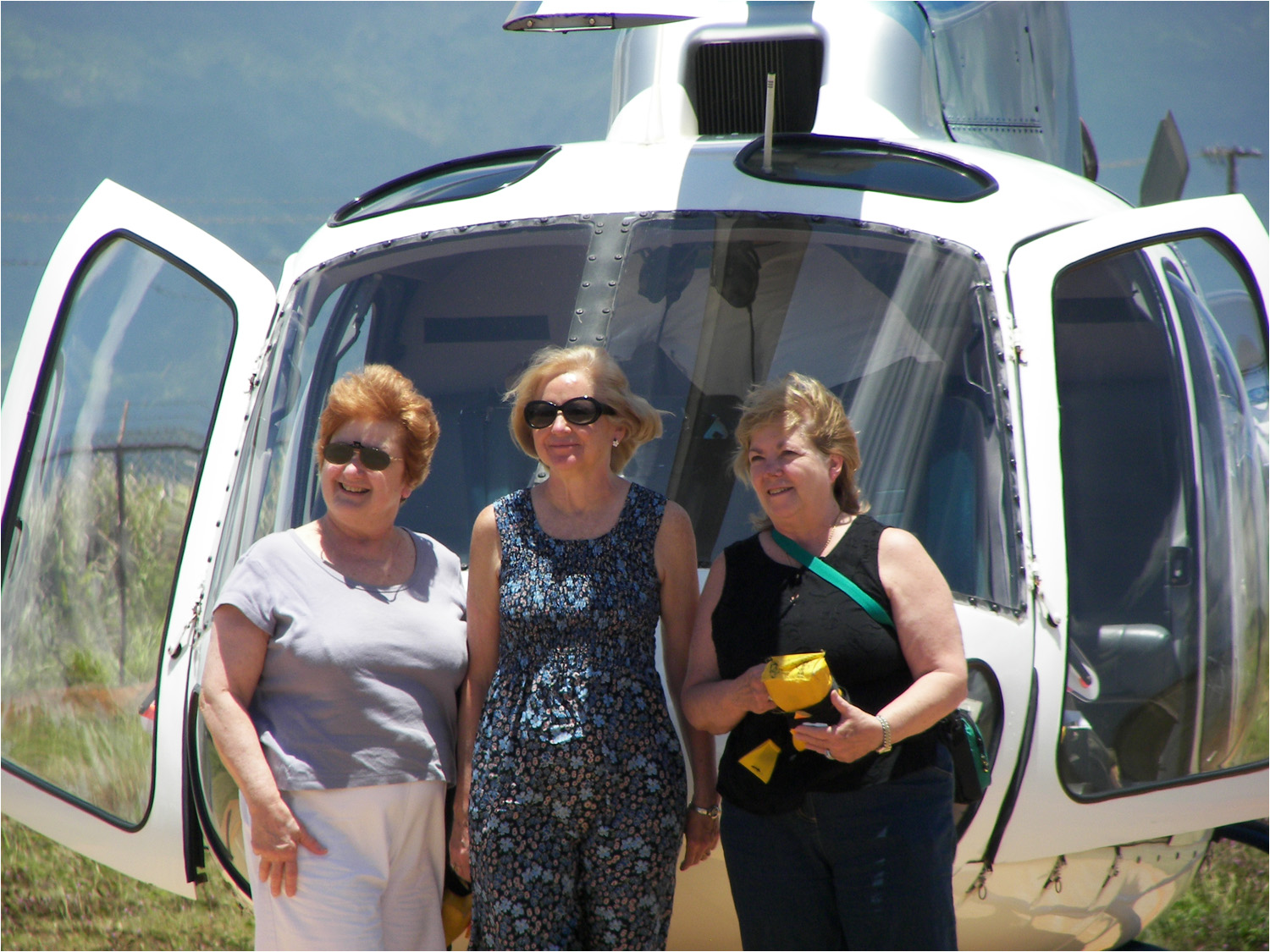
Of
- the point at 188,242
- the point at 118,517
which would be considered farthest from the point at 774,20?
the point at 118,517

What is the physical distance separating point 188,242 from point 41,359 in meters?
0.49

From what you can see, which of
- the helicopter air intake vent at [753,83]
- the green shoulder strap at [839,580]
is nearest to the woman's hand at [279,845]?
the green shoulder strap at [839,580]

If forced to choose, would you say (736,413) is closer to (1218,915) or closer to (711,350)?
(711,350)

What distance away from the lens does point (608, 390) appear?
2410 millimetres

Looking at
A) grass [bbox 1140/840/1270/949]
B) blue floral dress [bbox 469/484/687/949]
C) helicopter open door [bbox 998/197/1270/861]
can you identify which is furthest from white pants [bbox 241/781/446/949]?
grass [bbox 1140/840/1270/949]

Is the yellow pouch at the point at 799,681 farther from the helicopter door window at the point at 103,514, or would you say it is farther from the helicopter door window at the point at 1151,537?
the helicopter door window at the point at 103,514

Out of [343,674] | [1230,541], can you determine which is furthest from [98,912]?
[1230,541]

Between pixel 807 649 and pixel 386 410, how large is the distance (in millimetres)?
934

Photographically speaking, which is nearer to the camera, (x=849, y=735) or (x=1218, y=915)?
(x=849, y=735)

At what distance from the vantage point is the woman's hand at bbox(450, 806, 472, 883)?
2396 millimetres

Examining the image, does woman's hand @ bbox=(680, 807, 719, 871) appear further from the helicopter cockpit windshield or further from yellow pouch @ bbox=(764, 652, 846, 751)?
the helicopter cockpit windshield

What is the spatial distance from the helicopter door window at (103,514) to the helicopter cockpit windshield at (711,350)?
320mm

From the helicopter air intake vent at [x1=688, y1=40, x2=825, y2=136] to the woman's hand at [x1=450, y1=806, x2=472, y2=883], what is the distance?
2.18 metres

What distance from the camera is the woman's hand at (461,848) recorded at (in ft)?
7.86
